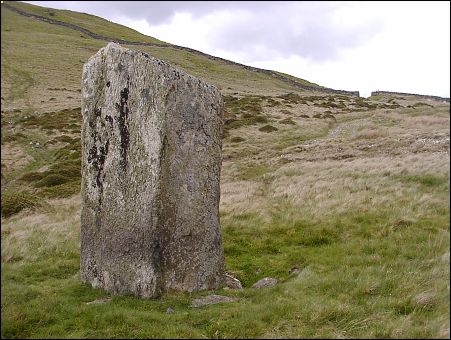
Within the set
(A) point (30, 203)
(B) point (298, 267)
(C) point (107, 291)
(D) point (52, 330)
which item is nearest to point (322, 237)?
Result: (B) point (298, 267)

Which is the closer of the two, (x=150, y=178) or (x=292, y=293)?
(x=292, y=293)

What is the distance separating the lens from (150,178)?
387 inches

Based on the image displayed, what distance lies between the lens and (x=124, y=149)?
10.4 metres

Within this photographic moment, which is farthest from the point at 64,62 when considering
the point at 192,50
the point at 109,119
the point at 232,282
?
the point at 232,282

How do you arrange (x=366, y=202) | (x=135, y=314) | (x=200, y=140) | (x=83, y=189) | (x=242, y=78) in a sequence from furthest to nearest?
(x=242, y=78) < (x=366, y=202) < (x=83, y=189) < (x=200, y=140) < (x=135, y=314)

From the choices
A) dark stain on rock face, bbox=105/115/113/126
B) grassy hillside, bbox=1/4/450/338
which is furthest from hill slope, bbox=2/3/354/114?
dark stain on rock face, bbox=105/115/113/126

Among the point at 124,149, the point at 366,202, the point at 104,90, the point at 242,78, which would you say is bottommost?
the point at 366,202

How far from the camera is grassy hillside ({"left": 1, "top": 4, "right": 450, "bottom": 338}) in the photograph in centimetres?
768

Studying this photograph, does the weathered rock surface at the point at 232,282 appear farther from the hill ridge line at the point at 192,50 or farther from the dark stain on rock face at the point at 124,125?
the hill ridge line at the point at 192,50

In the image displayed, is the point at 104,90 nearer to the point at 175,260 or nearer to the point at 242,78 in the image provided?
the point at 175,260

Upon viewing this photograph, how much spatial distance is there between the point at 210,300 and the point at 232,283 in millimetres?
1413

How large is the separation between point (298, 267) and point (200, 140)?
407 cm

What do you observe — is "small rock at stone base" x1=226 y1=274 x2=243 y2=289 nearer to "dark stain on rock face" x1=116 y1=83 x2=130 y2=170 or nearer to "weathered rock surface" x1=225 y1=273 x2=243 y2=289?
"weathered rock surface" x1=225 y1=273 x2=243 y2=289

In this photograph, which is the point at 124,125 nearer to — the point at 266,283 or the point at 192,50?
the point at 266,283
